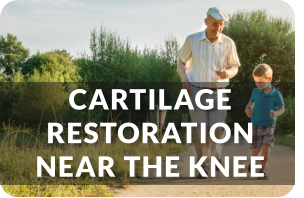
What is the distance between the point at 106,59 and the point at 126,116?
331 centimetres

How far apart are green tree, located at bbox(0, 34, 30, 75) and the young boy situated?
34628 mm

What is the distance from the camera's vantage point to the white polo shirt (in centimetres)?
586

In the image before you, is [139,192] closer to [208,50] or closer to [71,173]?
[71,173]

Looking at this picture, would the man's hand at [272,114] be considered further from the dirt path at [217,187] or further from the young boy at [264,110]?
the dirt path at [217,187]

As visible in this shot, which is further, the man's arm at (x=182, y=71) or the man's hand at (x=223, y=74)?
the man's arm at (x=182, y=71)

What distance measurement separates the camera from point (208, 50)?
5.88m

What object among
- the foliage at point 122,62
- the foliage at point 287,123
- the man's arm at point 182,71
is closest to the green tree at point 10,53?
the foliage at point 122,62

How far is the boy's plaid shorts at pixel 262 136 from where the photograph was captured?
5957 mm

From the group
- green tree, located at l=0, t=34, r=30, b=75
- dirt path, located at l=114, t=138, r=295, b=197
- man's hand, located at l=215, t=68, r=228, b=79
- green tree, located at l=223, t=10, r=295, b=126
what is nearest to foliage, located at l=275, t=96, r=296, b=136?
green tree, located at l=223, t=10, r=295, b=126

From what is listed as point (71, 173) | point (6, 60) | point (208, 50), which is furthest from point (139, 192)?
point (6, 60)

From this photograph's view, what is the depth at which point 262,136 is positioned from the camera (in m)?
6.08

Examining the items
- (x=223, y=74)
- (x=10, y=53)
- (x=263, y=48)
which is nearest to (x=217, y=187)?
(x=223, y=74)

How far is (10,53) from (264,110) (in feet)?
121

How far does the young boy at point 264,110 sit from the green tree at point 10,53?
34.6 m
